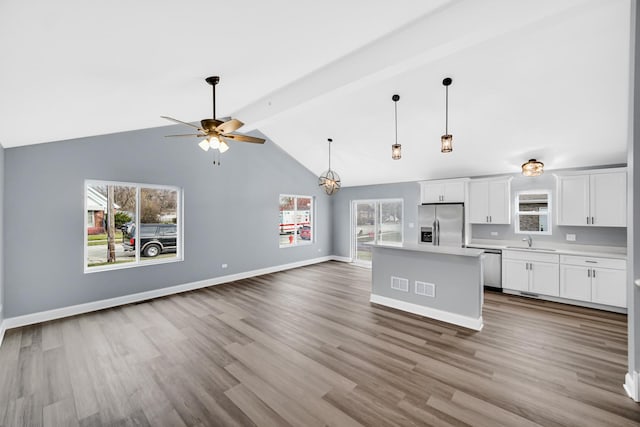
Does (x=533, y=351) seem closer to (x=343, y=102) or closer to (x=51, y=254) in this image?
(x=343, y=102)

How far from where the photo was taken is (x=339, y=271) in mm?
7105

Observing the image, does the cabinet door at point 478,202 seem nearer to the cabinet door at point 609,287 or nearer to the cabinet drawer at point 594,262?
the cabinet drawer at point 594,262

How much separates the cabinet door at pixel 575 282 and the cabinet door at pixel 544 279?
77 mm

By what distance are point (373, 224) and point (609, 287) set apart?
499 cm

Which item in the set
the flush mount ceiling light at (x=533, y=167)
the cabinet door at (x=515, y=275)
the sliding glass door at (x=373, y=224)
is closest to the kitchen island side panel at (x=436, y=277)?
the cabinet door at (x=515, y=275)

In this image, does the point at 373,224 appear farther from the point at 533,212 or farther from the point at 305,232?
the point at 533,212

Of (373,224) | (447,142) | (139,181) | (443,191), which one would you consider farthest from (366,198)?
(139,181)

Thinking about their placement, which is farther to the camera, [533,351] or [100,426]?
[533,351]

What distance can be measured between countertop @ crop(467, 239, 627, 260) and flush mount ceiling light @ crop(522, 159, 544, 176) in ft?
4.69

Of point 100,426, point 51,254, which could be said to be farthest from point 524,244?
point 51,254

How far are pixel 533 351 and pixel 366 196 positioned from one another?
18.3 feet

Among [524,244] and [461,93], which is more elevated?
[461,93]

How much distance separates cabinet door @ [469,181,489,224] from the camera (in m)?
5.66

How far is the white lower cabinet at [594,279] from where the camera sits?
412 centimetres
